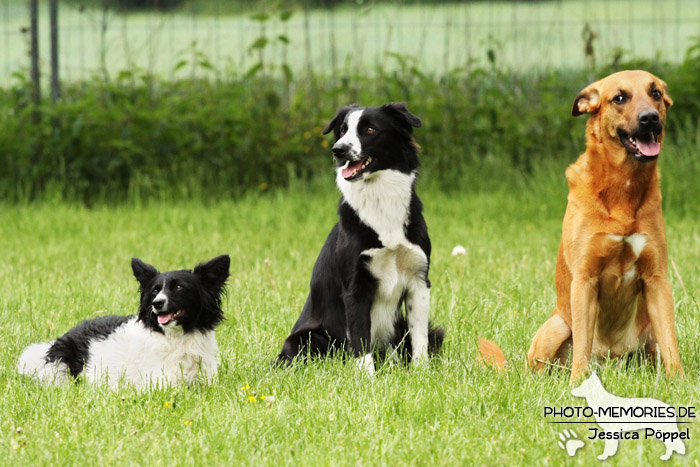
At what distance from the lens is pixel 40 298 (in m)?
5.52

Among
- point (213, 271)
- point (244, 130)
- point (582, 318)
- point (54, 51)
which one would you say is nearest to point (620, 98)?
point (582, 318)

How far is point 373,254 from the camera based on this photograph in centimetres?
410

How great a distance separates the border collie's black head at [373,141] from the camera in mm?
4184

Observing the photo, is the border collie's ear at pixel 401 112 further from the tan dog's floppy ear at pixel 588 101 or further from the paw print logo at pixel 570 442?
the paw print logo at pixel 570 442

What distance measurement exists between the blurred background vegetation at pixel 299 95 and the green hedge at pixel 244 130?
0.02 m

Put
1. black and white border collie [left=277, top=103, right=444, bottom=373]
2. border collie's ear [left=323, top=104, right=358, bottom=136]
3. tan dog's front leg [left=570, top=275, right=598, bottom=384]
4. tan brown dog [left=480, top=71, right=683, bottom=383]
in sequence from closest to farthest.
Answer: tan brown dog [left=480, top=71, right=683, bottom=383], tan dog's front leg [left=570, top=275, right=598, bottom=384], black and white border collie [left=277, top=103, right=444, bottom=373], border collie's ear [left=323, top=104, right=358, bottom=136]

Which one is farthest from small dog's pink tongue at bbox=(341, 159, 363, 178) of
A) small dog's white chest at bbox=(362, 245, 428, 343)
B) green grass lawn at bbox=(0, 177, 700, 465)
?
green grass lawn at bbox=(0, 177, 700, 465)

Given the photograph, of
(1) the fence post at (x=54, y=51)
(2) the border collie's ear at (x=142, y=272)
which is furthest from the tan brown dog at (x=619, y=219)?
(1) the fence post at (x=54, y=51)

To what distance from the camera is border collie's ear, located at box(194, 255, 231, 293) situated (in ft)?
13.5

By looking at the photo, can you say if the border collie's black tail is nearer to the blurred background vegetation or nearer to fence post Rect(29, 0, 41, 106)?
the blurred background vegetation

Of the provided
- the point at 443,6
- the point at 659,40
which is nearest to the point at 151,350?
the point at 443,6

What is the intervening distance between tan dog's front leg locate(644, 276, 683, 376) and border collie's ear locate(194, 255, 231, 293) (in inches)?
77.1

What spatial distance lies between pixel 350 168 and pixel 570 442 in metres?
1.79

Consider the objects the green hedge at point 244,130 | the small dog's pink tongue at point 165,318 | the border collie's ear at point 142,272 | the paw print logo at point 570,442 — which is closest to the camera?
the paw print logo at point 570,442
